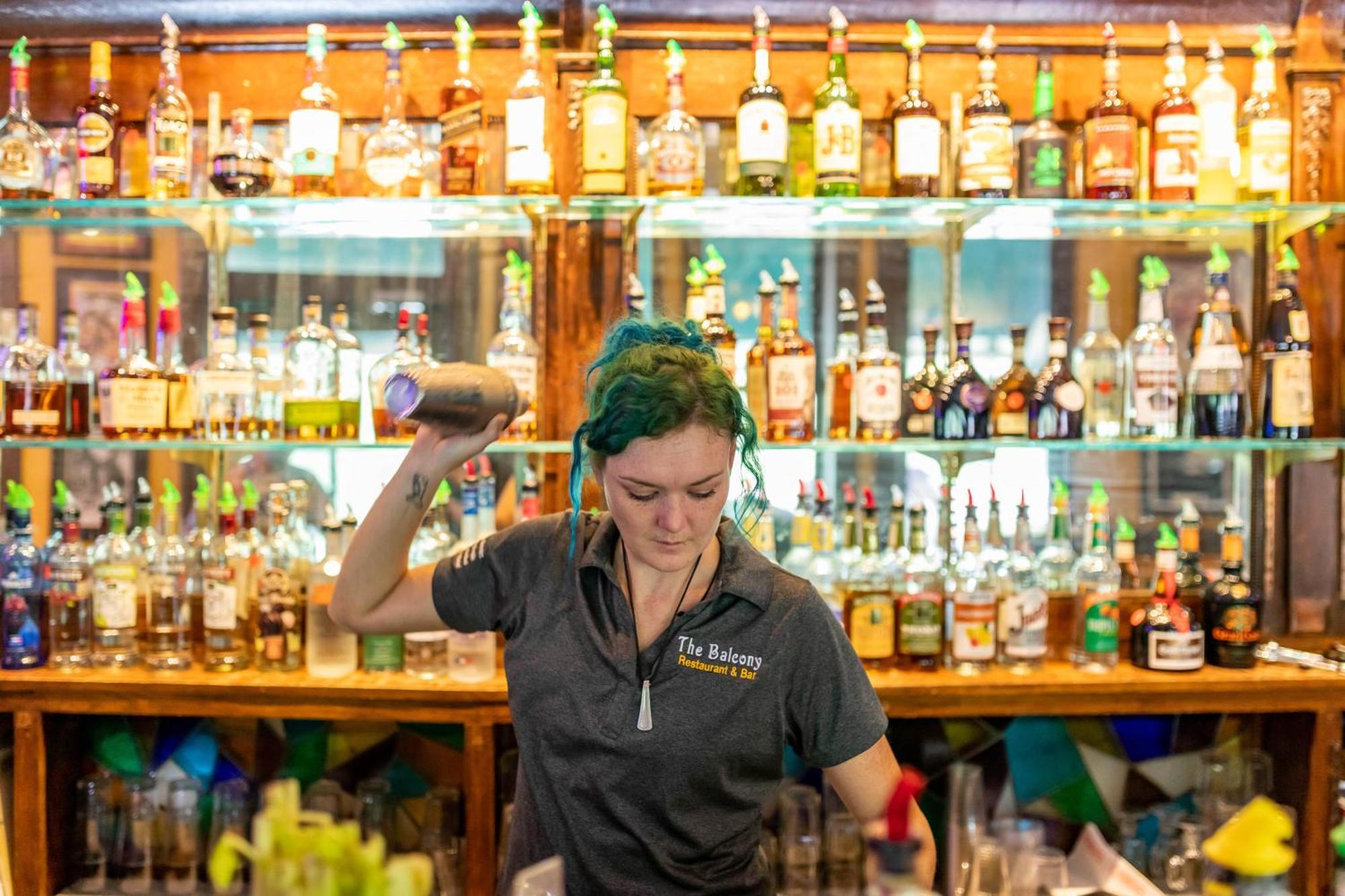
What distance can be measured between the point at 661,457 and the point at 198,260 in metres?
1.66

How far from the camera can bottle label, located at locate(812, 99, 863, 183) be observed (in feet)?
7.40

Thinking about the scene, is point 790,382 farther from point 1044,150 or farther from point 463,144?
point 463,144

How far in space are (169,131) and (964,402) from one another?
5.66ft

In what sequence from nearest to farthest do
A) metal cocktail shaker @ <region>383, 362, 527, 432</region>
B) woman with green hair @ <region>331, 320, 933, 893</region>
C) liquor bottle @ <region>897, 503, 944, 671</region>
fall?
metal cocktail shaker @ <region>383, 362, 527, 432</region> < woman with green hair @ <region>331, 320, 933, 893</region> < liquor bottle @ <region>897, 503, 944, 671</region>

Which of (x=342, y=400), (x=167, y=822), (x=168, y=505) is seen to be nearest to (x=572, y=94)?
(x=342, y=400)

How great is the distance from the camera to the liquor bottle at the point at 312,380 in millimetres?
2273

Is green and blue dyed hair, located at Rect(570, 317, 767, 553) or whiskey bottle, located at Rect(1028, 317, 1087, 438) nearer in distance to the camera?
green and blue dyed hair, located at Rect(570, 317, 767, 553)

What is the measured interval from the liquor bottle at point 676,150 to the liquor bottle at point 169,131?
96 centimetres

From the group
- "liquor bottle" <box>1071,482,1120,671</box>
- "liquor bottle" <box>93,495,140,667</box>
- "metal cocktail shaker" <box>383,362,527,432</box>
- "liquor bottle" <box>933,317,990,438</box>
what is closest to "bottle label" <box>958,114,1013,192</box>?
"liquor bottle" <box>933,317,990,438</box>

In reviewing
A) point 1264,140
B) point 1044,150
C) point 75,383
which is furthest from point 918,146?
point 75,383

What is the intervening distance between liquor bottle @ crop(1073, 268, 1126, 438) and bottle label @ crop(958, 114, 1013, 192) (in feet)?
1.02

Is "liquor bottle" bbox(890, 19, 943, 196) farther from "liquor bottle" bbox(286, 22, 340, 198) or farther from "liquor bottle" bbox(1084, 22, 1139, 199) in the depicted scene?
"liquor bottle" bbox(286, 22, 340, 198)

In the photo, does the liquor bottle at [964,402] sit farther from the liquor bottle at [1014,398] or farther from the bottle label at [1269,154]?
the bottle label at [1269,154]

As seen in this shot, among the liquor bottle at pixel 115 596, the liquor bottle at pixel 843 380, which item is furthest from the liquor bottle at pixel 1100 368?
the liquor bottle at pixel 115 596
